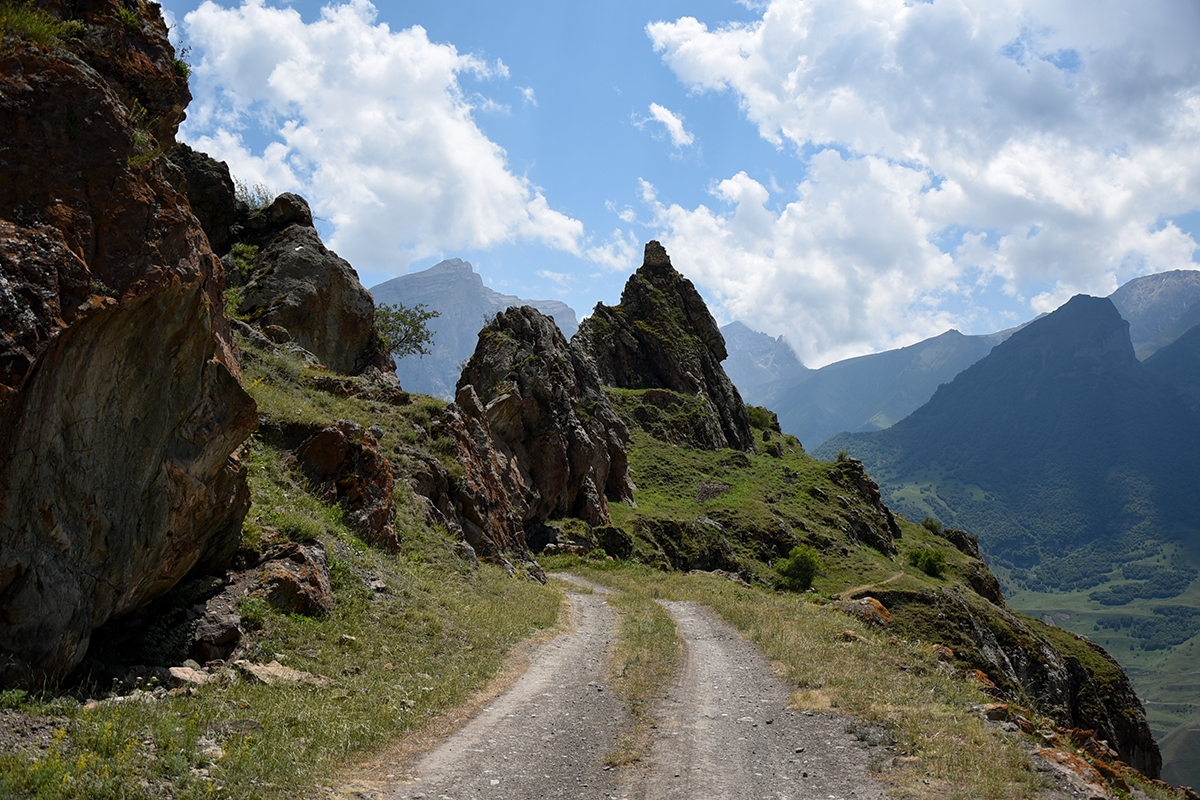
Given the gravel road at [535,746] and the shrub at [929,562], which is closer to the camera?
the gravel road at [535,746]

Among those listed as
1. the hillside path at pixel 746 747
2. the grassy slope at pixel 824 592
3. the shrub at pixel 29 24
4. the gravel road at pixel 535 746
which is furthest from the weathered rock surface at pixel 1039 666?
the shrub at pixel 29 24

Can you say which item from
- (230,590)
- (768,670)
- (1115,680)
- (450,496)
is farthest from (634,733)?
(1115,680)

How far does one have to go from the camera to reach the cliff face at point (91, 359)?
7.18 meters

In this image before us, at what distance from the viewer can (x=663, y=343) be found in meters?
89.6

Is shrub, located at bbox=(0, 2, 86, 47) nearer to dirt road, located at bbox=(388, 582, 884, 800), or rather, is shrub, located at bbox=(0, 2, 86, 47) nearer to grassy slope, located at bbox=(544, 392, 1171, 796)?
dirt road, located at bbox=(388, 582, 884, 800)

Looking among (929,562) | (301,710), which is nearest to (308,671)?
(301,710)

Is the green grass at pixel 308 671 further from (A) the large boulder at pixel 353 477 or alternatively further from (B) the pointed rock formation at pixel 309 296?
(B) the pointed rock formation at pixel 309 296

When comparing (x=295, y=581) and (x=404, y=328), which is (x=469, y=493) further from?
(x=404, y=328)

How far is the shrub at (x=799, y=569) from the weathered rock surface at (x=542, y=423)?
14456 millimetres

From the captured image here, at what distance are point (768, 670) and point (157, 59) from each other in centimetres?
1718

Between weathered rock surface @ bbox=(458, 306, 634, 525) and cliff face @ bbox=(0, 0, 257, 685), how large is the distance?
31.1m

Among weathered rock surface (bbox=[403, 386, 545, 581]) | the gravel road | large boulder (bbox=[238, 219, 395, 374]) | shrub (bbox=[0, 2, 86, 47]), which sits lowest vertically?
the gravel road

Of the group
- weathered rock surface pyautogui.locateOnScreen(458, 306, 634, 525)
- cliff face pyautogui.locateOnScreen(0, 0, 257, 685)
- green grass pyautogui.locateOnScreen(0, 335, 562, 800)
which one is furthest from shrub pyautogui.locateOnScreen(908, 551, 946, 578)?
cliff face pyautogui.locateOnScreen(0, 0, 257, 685)

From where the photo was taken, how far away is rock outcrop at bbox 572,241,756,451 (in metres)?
88.1
